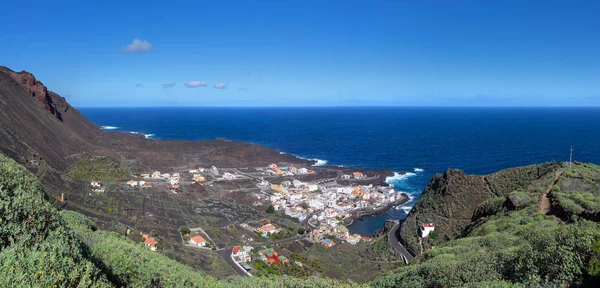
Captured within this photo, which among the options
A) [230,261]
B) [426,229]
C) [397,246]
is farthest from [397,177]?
[230,261]

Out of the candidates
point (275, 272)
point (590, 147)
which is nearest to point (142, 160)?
point (275, 272)

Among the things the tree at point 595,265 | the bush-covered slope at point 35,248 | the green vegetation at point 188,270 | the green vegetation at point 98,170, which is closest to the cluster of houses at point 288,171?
the green vegetation at point 98,170

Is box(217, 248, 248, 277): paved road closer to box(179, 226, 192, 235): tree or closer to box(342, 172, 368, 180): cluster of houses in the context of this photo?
box(179, 226, 192, 235): tree

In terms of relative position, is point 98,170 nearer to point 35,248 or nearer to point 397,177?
point 397,177

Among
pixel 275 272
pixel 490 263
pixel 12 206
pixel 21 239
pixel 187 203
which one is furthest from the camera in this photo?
pixel 187 203

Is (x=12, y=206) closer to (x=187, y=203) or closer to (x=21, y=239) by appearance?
(x=21, y=239)

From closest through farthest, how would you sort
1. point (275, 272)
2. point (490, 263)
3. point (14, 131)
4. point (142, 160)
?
point (490, 263) < point (275, 272) < point (14, 131) < point (142, 160)

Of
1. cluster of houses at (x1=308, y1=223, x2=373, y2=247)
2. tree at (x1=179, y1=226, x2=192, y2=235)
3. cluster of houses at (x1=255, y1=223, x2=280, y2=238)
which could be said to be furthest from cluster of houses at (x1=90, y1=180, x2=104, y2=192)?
cluster of houses at (x1=308, y1=223, x2=373, y2=247)
